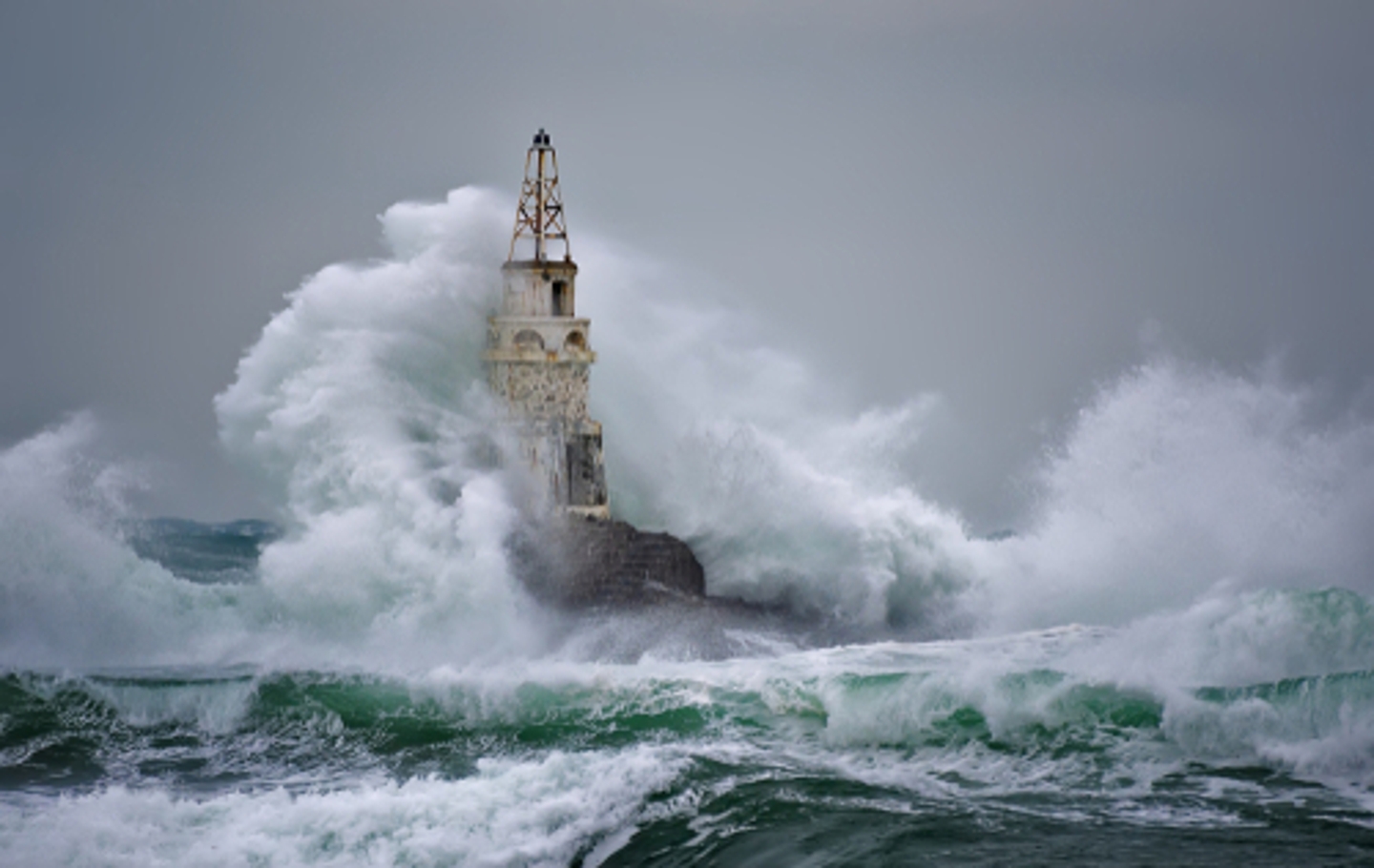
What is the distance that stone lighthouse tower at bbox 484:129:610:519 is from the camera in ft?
67.6

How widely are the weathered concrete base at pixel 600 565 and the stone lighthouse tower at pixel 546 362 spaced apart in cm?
62

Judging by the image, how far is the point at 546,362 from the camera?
68.3 ft

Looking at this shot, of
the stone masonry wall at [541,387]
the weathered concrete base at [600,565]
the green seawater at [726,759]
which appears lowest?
the green seawater at [726,759]

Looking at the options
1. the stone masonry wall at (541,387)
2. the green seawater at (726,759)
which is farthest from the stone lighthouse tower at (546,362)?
the green seawater at (726,759)

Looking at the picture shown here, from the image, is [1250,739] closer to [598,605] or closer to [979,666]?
[979,666]

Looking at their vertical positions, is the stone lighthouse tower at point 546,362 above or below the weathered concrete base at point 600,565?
above

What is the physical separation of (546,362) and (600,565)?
317 cm

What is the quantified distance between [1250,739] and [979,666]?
8.16ft

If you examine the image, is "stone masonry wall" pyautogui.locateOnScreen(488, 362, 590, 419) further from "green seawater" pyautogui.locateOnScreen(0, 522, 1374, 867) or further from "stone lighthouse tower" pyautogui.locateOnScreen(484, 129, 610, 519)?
"green seawater" pyautogui.locateOnScreen(0, 522, 1374, 867)

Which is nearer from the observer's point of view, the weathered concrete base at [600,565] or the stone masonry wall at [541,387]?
the weathered concrete base at [600,565]

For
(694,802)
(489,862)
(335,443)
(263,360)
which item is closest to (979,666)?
(694,802)

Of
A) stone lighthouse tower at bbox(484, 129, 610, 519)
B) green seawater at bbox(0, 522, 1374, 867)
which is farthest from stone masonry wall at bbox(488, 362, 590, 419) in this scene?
green seawater at bbox(0, 522, 1374, 867)

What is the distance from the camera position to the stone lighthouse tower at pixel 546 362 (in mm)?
20594

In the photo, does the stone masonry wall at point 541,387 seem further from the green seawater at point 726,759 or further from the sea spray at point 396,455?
the green seawater at point 726,759
